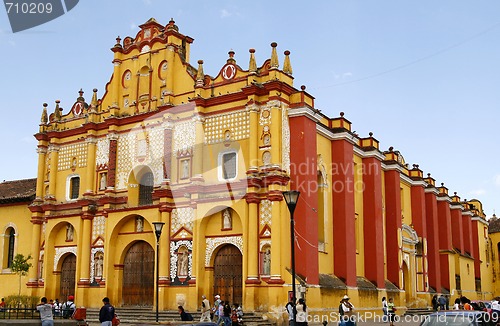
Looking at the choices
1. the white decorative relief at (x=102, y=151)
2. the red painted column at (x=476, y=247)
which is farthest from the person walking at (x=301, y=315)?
the red painted column at (x=476, y=247)

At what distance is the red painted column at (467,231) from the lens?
5272cm

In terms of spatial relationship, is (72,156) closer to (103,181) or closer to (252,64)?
(103,181)

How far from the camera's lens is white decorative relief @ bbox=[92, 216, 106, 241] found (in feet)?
109

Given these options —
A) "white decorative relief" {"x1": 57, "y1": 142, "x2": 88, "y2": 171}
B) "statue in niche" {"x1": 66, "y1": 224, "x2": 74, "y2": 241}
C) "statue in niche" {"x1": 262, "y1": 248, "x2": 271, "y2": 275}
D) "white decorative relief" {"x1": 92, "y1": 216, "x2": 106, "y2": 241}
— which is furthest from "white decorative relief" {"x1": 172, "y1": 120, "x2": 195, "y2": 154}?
"statue in niche" {"x1": 66, "y1": 224, "x2": 74, "y2": 241}

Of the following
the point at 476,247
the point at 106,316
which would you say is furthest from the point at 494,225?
the point at 106,316

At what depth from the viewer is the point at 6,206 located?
39.2m

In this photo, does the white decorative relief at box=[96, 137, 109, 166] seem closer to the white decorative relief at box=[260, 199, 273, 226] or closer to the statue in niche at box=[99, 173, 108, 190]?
the statue in niche at box=[99, 173, 108, 190]

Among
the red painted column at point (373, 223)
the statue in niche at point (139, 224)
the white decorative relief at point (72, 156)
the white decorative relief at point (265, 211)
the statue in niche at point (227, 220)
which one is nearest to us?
the white decorative relief at point (265, 211)

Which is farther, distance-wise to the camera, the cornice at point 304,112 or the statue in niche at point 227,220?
the statue in niche at point 227,220

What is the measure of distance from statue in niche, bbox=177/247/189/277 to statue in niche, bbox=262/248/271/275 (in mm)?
4383

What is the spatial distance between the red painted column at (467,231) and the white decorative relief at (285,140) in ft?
98.1

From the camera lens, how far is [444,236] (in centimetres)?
4659

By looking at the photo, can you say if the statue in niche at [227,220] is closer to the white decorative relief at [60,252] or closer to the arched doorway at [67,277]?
the white decorative relief at [60,252]

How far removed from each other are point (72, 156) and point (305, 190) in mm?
15252
